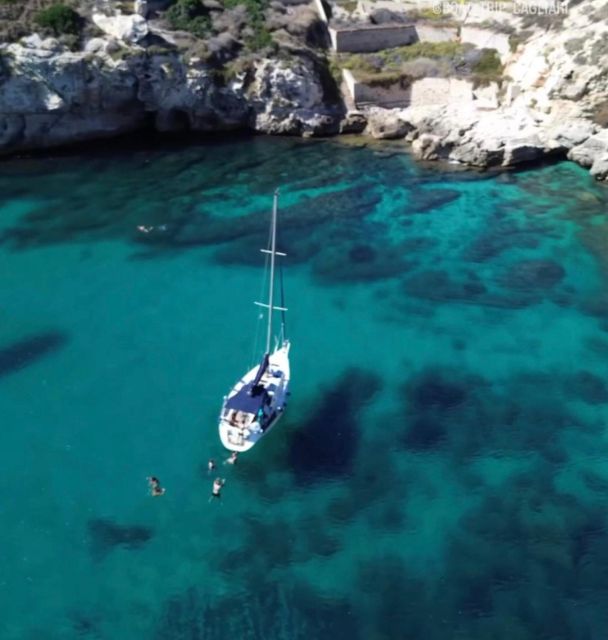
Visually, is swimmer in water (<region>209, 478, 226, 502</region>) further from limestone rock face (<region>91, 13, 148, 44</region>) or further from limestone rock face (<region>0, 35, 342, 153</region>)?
limestone rock face (<region>91, 13, 148, 44</region>)

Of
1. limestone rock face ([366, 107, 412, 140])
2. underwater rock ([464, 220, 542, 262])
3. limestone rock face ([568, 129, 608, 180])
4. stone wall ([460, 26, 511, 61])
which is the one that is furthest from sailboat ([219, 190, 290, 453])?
stone wall ([460, 26, 511, 61])

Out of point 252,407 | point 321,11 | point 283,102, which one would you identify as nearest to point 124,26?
point 283,102

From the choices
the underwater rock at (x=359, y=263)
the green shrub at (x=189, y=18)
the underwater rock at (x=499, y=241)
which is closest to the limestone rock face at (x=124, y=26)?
the green shrub at (x=189, y=18)

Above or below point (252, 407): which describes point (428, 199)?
above

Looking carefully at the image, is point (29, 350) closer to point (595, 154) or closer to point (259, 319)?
point (259, 319)

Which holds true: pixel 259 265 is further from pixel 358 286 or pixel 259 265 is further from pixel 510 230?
pixel 510 230

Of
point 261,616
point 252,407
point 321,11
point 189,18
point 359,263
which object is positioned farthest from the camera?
point 321,11

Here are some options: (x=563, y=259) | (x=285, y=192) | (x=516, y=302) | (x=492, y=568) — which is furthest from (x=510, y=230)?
(x=492, y=568)
